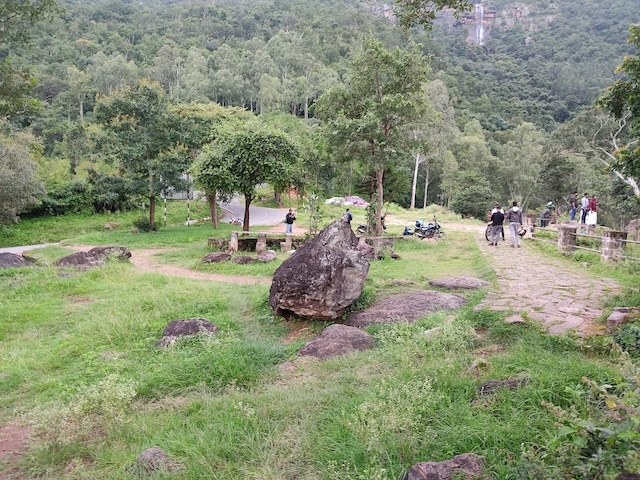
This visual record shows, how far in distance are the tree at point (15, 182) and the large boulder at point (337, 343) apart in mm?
22610

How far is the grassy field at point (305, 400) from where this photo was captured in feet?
10.2

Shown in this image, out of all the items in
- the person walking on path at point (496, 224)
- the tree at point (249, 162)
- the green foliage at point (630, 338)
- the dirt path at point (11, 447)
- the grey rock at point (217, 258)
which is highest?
the tree at point (249, 162)

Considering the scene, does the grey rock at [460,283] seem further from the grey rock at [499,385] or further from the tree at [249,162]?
the tree at [249,162]

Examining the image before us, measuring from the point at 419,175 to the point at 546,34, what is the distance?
280ft

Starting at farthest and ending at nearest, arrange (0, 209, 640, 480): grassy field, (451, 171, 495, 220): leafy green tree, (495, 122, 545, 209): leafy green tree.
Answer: (495, 122, 545, 209): leafy green tree → (451, 171, 495, 220): leafy green tree → (0, 209, 640, 480): grassy field

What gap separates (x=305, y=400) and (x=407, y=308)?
3.37m

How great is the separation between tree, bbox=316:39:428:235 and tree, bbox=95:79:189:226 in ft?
30.9

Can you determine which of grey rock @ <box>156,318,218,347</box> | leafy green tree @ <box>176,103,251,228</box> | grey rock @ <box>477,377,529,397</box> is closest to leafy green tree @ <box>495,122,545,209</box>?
leafy green tree @ <box>176,103,251,228</box>

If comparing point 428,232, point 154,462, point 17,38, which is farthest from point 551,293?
point 17,38

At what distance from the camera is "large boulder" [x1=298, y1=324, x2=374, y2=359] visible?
570 cm

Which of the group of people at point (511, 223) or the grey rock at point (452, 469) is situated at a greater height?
the group of people at point (511, 223)

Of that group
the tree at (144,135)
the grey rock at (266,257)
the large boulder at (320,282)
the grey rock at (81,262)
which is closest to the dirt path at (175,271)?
the grey rock at (81,262)

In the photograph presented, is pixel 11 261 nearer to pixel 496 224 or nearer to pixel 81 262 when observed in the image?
pixel 81 262

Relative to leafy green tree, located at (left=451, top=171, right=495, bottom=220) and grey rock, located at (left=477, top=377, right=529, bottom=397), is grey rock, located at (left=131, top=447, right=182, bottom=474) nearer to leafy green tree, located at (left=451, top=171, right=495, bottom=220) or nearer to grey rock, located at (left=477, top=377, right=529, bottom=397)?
grey rock, located at (left=477, top=377, right=529, bottom=397)
